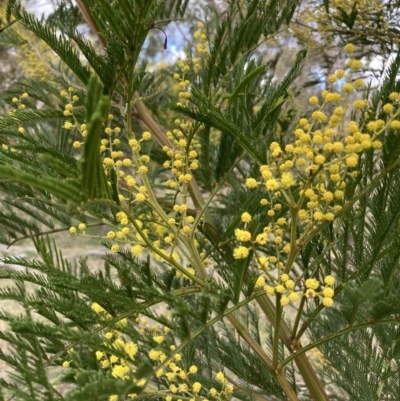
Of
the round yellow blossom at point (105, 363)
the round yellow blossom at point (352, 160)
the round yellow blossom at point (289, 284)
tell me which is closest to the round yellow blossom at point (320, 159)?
the round yellow blossom at point (352, 160)

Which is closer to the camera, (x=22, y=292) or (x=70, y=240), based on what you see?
(x=22, y=292)

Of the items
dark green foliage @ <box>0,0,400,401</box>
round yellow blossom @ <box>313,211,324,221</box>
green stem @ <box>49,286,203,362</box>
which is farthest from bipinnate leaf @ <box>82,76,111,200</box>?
round yellow blossom @ <box>313,211,324,221</box>

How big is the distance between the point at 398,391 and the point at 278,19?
3.01ft

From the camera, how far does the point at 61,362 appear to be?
0.68m

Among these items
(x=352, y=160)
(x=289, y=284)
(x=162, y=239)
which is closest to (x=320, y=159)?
(x=352, y=160)

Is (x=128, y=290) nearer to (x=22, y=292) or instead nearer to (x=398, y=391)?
(x=22, y=292)

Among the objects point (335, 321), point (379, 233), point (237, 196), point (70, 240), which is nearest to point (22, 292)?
point (379, 233)

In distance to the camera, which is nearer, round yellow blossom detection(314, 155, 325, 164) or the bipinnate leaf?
the bipinnate leaf

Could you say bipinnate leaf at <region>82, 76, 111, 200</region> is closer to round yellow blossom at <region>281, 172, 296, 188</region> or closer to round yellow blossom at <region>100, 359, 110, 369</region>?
round yellow blossom at <region>281, 172, 296, 188</region>

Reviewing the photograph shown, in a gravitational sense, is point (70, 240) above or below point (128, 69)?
below

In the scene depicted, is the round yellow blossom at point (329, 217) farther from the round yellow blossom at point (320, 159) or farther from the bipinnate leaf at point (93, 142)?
the bipinnate leaf at point (93, 142)

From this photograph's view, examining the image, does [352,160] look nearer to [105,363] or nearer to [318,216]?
[318,216]

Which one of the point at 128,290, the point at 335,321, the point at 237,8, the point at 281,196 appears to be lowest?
the point at 335,321

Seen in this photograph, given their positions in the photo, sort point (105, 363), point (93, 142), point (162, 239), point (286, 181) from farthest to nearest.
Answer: point (162, 239) → point (105, 363) → point (286, 181) → point (93, 142)
